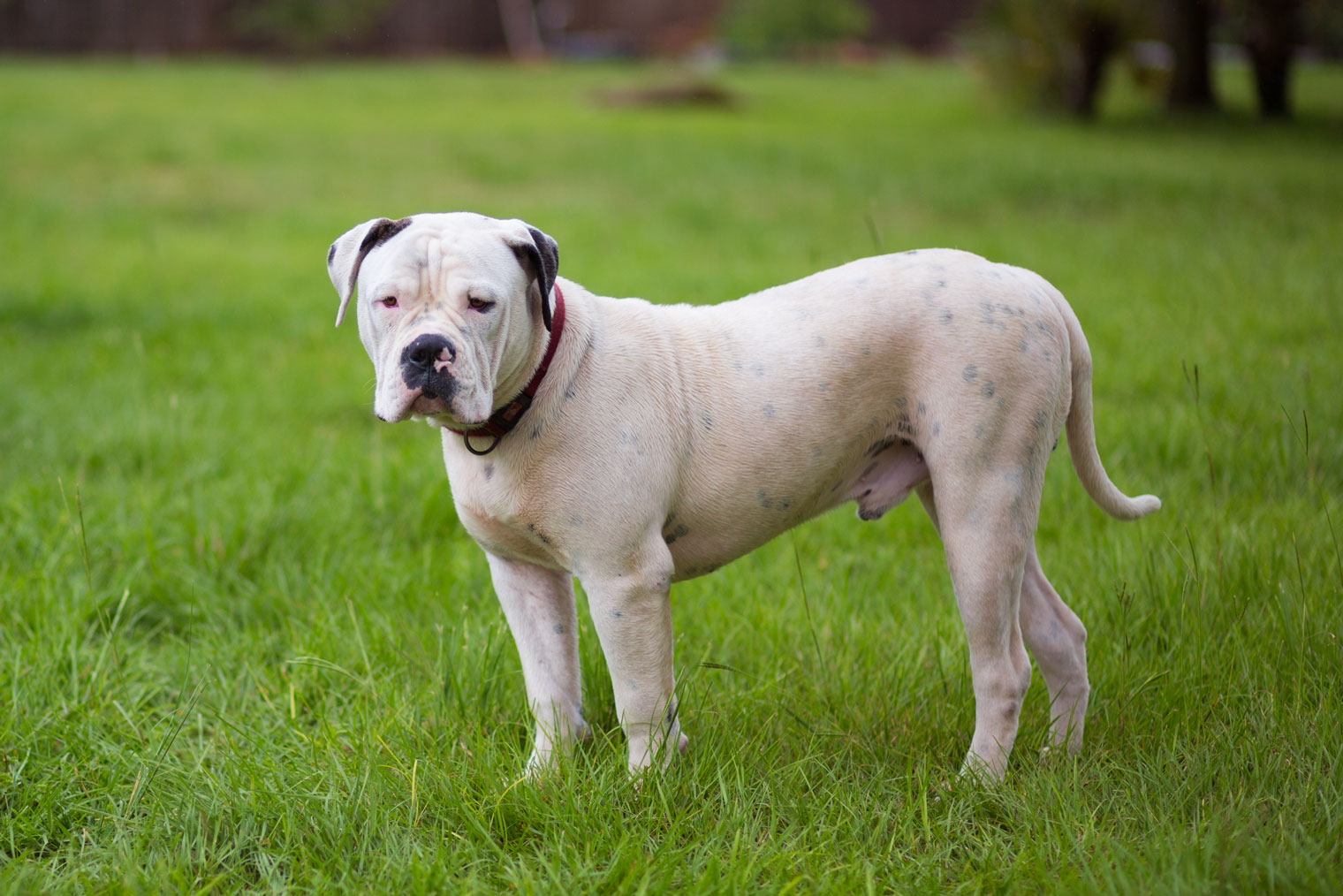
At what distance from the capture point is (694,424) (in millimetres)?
2697

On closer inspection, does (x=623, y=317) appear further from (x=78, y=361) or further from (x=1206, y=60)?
(x=1206, y=60)

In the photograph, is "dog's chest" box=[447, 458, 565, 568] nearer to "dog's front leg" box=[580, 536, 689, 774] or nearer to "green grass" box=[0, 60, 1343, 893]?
"dog's front leg" box=[580, 536, 689, 774]

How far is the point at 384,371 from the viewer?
2.39 meters

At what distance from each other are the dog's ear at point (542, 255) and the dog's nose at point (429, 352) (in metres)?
0.28

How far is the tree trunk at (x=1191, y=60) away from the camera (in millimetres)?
16328

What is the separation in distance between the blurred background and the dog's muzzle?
612 inches

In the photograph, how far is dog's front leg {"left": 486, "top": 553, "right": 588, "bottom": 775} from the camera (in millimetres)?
2854

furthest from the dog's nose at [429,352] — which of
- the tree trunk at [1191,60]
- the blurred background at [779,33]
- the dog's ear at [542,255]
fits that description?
the tree trunk at [1191,60]

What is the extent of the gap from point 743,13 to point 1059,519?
1055 inches

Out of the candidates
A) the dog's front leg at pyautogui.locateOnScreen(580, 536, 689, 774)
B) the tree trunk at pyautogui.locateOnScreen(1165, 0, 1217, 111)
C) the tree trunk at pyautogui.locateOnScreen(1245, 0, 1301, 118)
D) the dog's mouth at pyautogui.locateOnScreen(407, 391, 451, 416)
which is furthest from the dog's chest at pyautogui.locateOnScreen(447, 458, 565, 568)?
the tree trunk at pyautogui.locateOnScreen(1245, 0, 1301, 118)

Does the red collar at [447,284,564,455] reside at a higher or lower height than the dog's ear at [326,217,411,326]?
lower

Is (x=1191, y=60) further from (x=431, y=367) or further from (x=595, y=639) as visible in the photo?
(x=431, y=367)

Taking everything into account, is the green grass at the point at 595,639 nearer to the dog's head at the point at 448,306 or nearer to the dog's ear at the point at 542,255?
the dog's head at the point at 448,306

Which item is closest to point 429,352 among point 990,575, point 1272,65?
point 990,575
